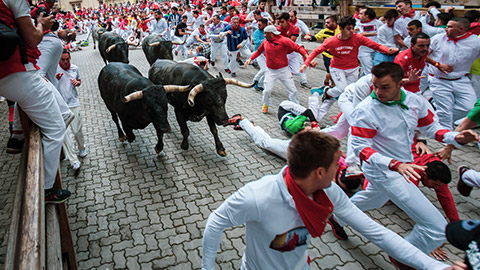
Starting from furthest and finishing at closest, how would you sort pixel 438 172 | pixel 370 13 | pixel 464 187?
pixel 370 13 → pixel 464 187 → pixel 438 172

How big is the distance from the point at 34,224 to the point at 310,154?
1782 mm

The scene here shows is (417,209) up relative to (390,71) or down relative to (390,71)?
down

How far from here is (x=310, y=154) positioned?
1992 millimetres

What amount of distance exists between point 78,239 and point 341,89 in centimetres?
578

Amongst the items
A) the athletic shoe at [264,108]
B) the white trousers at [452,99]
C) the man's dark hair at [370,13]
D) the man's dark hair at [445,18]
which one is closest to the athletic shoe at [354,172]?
the white trousers at [452,99]

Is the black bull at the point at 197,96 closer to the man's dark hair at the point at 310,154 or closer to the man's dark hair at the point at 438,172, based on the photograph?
the man's dark hair at the point at 438,172

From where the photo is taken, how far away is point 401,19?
8625mm

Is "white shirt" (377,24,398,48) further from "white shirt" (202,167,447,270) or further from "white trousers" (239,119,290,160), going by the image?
"white shirt" (202,167,447,270)

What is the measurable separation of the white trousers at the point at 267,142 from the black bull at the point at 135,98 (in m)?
1.54

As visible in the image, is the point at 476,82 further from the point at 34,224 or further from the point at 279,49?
the point at 34,224

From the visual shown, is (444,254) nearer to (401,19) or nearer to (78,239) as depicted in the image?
(78,239)

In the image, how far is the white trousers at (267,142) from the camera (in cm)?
596

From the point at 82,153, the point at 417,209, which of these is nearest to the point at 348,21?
the point at 417,209

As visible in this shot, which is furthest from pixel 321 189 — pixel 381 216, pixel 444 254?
pixel 381 216
